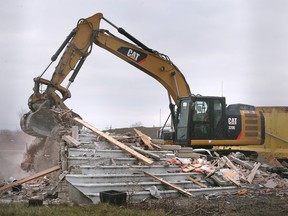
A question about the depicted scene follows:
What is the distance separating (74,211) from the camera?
792 centimetres

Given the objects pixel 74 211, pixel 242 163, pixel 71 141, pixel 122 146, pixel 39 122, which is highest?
pixel 39 122

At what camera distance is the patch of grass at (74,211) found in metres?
7.61

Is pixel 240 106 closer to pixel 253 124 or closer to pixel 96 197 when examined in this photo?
pixel 253 124

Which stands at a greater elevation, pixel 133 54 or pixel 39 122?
pixel 133 54

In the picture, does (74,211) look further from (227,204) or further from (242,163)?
(242,163)

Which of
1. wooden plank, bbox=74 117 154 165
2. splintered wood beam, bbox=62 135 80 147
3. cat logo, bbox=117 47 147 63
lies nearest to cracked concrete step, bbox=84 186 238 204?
wooden plank, bbox=74 117 154 165

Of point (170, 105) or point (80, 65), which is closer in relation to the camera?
point (80, 65)

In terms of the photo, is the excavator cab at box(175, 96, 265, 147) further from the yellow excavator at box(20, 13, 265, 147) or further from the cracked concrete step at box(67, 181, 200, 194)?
the cracked concrete step at box(67, 181, 200, 194)

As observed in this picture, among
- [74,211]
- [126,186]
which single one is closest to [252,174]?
[126,186]

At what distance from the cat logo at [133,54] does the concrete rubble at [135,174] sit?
158 inches

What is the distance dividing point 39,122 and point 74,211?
750 cm

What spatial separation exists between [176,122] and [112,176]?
6539mm

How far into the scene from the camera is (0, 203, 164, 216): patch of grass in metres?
7.61

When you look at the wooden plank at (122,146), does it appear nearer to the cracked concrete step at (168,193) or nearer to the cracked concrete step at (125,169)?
the cracked concrete step at (125,169)
